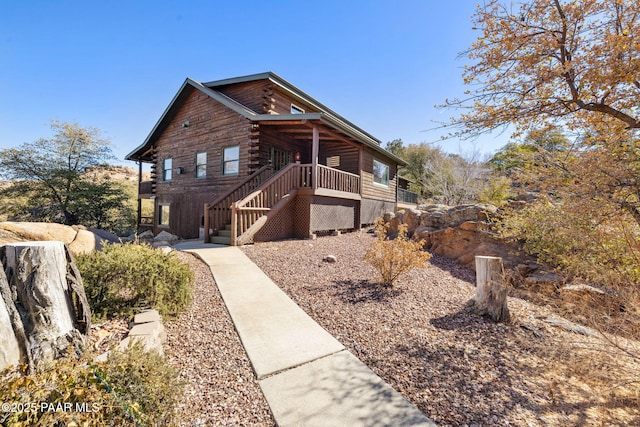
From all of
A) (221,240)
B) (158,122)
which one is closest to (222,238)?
(221,240)

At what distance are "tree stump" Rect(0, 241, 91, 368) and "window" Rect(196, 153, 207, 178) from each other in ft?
36.7

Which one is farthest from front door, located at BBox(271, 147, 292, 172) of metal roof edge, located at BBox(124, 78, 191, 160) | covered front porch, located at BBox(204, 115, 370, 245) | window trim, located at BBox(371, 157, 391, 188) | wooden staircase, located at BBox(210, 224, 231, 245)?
metal roof edge, located at BBox(124, 78, 191, 160)

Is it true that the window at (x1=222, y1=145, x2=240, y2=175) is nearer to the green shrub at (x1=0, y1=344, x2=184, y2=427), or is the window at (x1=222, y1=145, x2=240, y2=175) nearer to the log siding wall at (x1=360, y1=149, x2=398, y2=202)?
the log siding wall at (x1=360, y1=149, x2=398, y2=202)

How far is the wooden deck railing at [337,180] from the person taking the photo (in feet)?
33.0

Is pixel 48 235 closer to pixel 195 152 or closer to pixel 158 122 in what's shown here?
pixel 195 152

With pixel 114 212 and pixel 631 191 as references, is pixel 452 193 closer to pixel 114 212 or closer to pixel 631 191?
pixel 631 191

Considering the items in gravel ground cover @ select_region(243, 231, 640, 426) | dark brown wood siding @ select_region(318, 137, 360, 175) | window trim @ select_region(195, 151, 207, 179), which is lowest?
gravel ground cover @ select_region(243, 231, 640, 426)

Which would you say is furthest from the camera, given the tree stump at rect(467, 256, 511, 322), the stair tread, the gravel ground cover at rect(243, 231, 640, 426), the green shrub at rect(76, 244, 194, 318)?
the stair tread

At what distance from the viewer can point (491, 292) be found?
13.0 feet

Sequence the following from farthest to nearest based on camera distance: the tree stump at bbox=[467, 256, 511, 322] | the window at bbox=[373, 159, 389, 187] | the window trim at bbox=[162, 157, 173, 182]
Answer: the window at bbox=[373, 159, 389, 187], the window trim at bbox=[162, 157, 173, 182], the tree stump at bbox=[467, 256, 511, 322]

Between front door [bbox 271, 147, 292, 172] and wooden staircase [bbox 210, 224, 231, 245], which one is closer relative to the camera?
wooden staircase [bbox 210, 224, 231, 245]

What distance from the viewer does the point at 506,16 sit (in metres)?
3.71

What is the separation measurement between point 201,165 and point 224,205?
4.56 meters

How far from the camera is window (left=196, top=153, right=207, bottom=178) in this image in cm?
1280
